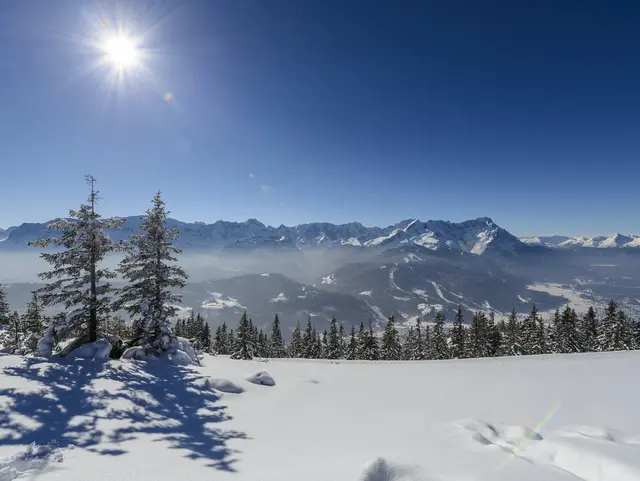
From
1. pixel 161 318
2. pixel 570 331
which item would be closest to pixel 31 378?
pixel 161 318

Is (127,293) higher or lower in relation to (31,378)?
higher

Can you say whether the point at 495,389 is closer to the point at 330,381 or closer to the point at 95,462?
the point at 330,381

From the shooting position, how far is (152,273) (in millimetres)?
20219

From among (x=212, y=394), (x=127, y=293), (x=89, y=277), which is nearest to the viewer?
(x=212, y=394)

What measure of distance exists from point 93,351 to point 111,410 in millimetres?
8981

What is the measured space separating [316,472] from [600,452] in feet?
19.0

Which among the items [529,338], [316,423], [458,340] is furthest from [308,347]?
[316,423]

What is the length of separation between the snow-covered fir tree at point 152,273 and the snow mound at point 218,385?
6410 millimetres

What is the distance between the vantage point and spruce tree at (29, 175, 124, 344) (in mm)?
18172

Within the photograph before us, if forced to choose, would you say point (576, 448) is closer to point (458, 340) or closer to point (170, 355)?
point (170, 355)

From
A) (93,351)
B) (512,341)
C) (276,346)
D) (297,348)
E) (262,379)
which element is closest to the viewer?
(262,379)

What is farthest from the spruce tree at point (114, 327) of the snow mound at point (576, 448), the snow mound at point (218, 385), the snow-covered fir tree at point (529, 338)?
the snow-covered fir tree at point (529, 338)

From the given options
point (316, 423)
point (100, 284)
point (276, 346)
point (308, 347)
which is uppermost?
point (100, 284)

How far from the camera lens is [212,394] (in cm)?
1313
